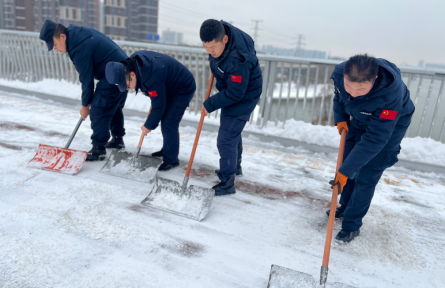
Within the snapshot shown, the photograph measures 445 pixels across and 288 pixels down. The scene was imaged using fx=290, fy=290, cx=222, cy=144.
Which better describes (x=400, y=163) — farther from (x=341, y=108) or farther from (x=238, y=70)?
(x=238, y=70)

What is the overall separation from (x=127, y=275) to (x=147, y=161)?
1643mm

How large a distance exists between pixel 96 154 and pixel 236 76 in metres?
2.21

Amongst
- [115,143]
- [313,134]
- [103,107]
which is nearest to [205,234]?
[103,107]

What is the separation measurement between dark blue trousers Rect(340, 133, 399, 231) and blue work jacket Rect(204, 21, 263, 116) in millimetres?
1017

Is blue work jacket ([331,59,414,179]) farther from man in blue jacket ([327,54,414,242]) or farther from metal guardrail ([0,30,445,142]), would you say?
metal guardrail ([0,30,445,142])

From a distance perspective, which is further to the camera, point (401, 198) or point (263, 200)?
point (401, 198)

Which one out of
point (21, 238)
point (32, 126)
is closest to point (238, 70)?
point (21, 238)

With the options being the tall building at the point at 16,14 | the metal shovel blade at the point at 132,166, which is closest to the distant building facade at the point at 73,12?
the tall building at the point at 16,14

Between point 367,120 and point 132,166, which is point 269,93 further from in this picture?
Result: point 367,120

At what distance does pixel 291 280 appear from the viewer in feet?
5.93

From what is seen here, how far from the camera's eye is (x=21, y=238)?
2.15 meters

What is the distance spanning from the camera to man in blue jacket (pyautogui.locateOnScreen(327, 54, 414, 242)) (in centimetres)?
182

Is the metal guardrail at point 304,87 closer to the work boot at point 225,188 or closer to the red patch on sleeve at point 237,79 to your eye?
the work boot at point 225,188

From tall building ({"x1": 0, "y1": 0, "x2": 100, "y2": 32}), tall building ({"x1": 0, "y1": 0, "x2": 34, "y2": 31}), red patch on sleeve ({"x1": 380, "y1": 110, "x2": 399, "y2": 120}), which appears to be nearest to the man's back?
red patch on sleeve ({"x1": 380, "y1": 110, "x2": 399, "y2": 120})
